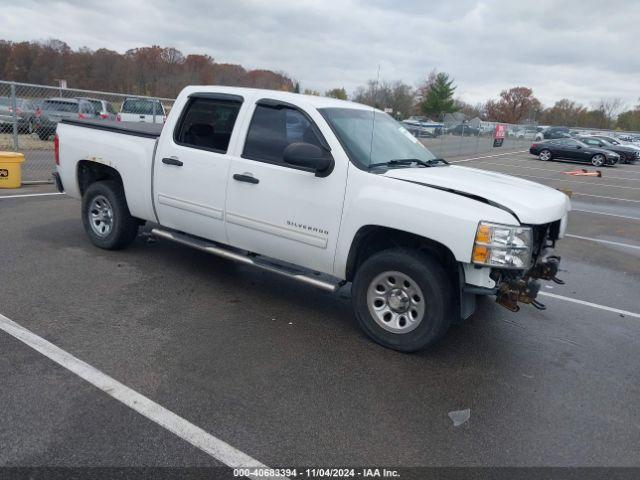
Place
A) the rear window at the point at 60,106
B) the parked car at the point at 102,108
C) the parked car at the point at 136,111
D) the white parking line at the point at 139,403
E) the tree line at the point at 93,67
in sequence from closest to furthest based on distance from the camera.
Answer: the white parking line at the point at 139,403
the rear window at the point at 60,106
the parked car at the point at 136,111
the parked car at the point at 102,108
the tree line at the point at 93,67

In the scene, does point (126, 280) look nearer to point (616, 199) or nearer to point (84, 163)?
point (84, 163)

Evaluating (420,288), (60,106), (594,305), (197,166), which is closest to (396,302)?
(420,288)

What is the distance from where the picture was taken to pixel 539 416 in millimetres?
3494

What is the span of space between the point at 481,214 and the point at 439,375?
127cm

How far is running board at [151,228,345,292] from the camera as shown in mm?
4496

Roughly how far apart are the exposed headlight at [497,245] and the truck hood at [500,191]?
153mm

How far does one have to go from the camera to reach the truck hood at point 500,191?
385cm

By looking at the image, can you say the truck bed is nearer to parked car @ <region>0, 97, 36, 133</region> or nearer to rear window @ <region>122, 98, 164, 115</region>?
parked car @ <region>0, 97, 36, 133</region>

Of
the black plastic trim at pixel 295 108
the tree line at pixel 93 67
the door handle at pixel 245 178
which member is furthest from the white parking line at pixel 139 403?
the tree line at pixel 93 67

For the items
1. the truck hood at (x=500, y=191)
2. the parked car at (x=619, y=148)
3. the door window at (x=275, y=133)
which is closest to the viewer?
the truck hood at (x=500, y=191)

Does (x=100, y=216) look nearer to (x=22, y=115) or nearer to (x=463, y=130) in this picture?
(x=22, y=115)

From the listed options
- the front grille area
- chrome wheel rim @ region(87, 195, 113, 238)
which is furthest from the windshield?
chrome wheel rim @ region(87, 195, 113, 238)

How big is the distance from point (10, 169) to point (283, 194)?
25.6 feet

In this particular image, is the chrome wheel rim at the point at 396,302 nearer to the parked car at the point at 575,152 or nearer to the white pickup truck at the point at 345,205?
the white pickup truck at the point at 345,205
